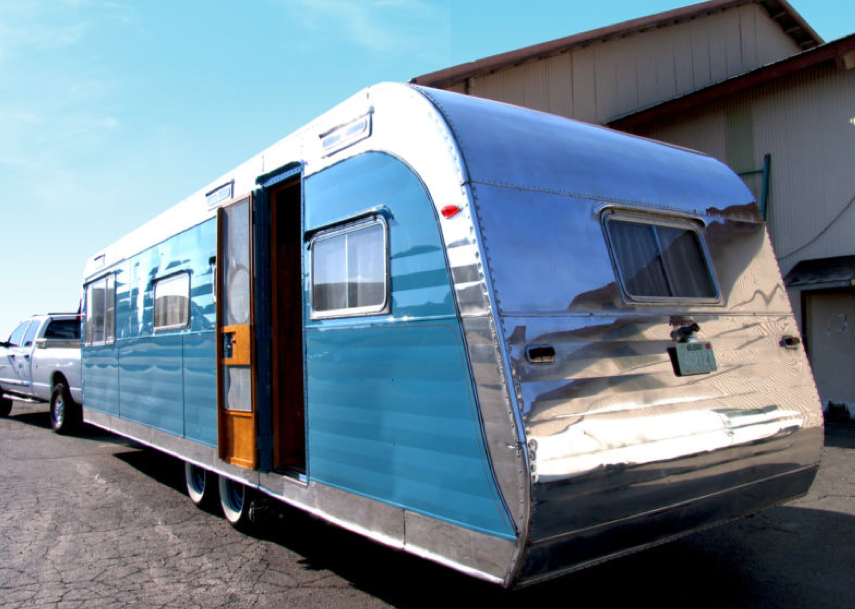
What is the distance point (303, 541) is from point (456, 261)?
3287mm

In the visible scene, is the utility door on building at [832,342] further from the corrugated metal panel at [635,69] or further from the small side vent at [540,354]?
the small side vent at [540,354]

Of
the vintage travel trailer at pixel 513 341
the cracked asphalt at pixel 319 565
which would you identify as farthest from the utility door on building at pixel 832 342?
the vintage travel trailer at pixel 513 341

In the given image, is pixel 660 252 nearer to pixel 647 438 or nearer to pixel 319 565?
pixel 647 438

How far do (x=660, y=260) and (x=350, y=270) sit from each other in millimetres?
1774

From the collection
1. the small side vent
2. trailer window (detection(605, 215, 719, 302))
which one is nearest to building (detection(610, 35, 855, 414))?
trailer window (detection(605, 215, 719, 302))

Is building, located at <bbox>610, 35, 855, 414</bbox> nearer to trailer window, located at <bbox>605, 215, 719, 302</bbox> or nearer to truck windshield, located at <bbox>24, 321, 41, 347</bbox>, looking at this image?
trailer window, located at <bbox>605, 215, 719, 302</bbox>

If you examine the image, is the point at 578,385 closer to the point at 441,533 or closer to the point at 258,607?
the point at 441,533

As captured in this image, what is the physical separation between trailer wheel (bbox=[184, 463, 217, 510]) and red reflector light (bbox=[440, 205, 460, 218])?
4.12m

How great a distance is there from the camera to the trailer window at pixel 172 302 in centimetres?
634

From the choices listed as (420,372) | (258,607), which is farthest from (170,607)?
(420,372)

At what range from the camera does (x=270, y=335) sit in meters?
5.08

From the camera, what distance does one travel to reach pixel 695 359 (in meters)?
3.69

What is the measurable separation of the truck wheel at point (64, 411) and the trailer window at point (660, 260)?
10570 millimetres

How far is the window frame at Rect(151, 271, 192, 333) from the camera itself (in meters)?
6.27
